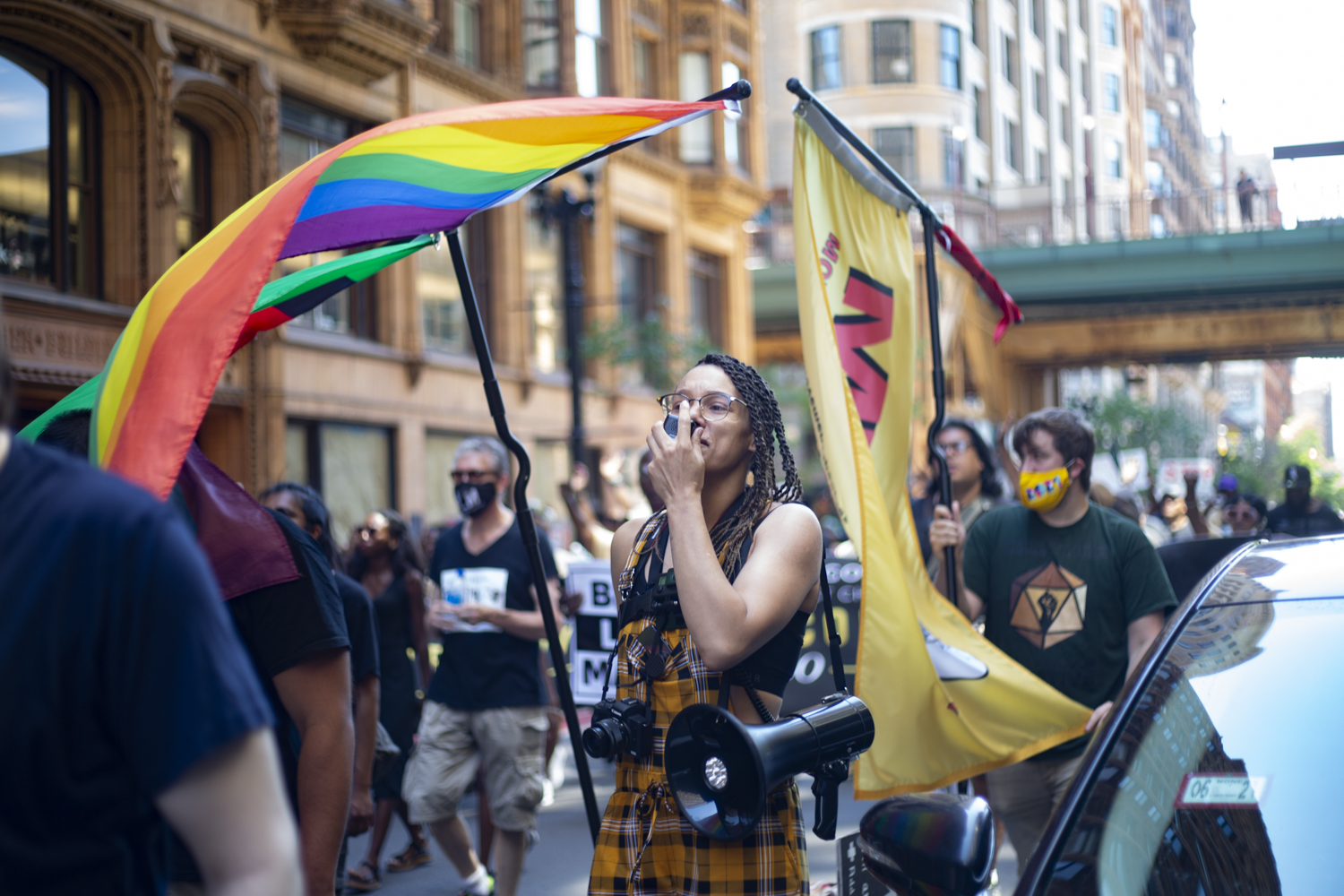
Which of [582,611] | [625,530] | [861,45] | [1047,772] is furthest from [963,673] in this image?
[861,45]

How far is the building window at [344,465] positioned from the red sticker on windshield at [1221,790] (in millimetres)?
15290

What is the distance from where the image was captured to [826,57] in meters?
48.0

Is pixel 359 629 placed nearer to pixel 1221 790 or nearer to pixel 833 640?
pixel 833 640

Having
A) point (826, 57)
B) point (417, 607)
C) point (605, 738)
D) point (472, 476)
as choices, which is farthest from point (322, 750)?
point (826, 57)

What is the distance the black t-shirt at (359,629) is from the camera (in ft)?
15.0

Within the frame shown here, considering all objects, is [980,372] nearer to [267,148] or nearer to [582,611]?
[267,148]

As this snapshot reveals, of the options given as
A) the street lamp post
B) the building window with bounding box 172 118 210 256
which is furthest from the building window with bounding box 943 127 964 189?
the building window with bounding box 172 118 210 256

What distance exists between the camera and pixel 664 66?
90.6 feet

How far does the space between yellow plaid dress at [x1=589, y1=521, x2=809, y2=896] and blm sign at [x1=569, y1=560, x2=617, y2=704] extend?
4.83 meters

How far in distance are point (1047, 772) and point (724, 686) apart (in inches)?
100

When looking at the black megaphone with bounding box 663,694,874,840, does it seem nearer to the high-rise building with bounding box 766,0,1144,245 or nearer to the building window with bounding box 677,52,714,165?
the building window with bounding box 677,52,714,165

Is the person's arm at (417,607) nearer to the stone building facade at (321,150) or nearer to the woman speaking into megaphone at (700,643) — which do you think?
the woman speaking into megaphone at (700,643)

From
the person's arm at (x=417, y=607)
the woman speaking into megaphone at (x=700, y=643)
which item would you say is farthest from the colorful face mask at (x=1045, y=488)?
the person's arm at (x=417, y=607)

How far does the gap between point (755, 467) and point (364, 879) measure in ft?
15.7
